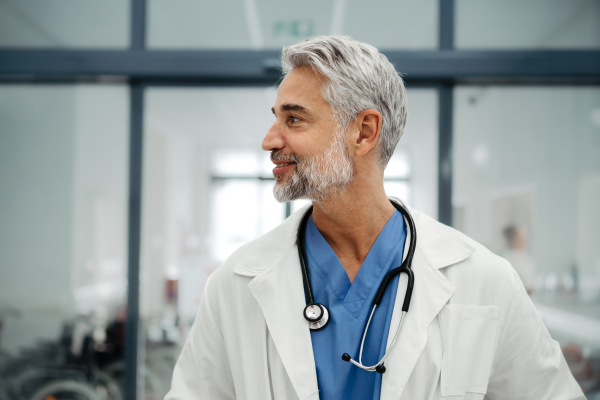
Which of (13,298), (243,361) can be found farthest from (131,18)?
(243,361)

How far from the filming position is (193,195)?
122 inches

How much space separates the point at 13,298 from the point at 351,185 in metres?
2.88

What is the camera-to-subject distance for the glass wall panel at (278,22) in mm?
2979

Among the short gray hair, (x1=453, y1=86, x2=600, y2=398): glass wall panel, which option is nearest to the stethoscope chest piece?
the short gray hair

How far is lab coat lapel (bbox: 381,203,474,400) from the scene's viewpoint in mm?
1060

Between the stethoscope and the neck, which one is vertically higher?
the neck

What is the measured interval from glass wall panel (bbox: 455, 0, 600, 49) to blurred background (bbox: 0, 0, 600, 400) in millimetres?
10

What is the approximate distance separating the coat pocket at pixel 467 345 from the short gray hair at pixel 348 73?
58 cm

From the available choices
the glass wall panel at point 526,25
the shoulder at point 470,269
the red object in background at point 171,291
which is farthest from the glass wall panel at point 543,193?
the red object in background at point 171,291

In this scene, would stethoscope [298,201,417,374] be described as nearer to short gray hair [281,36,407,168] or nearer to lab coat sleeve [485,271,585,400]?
lab coat sleeve [485,271,585,400]

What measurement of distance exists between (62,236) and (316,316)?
101 inches

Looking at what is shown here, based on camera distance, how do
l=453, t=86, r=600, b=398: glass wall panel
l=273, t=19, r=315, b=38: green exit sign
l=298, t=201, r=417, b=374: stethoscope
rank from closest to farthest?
l=298, t=201, r=417, b=374: stethoscope → l=453, t=86, r=600, b=398: glass wall panel → l=273, t=19, r=315, b=38: green exit sign

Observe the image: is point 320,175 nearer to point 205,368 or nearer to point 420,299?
point 420,299

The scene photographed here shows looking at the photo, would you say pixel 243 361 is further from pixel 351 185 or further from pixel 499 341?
pixel 499 341
